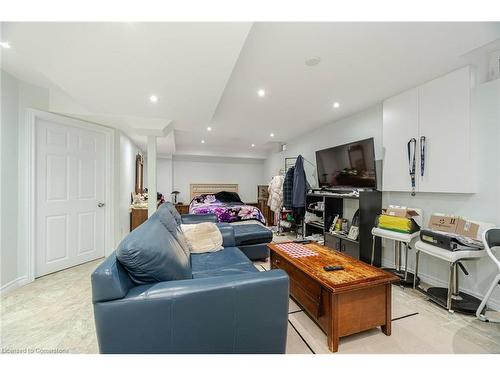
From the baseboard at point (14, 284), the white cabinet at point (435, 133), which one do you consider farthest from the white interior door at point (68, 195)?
the white cabinet at point (435, 133)

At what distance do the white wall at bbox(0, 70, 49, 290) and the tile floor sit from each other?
0.29m

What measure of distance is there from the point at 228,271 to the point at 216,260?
319mm

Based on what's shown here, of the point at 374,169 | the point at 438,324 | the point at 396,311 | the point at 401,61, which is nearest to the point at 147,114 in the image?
the point at 401,61

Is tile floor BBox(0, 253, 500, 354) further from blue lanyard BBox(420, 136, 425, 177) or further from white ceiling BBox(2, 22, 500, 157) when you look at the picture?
white ceiling BBox(2, 22, 500, 157)

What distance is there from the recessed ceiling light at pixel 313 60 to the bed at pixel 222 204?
314 cm

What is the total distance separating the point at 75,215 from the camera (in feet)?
9.09

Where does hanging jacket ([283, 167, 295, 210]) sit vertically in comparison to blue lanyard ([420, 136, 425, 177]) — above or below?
below

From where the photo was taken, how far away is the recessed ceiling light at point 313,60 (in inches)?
72.9

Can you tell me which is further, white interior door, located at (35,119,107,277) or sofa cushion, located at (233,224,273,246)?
sofa cushion, located at (233,224,273,246)

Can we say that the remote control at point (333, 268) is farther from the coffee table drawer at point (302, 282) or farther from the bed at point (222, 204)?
the bed at point (222, 204)

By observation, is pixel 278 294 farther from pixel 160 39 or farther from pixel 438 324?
pixel 160 39

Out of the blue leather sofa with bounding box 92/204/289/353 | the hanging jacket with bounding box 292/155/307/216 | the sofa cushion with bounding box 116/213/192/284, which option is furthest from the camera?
the hanging jacket with bounding box 292/155/307/216

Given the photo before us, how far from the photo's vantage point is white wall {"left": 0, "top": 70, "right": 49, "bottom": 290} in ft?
6.70

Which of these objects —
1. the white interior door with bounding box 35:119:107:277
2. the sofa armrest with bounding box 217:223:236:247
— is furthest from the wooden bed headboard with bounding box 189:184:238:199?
the sofa armrest with bounding box 217:223:236:247
